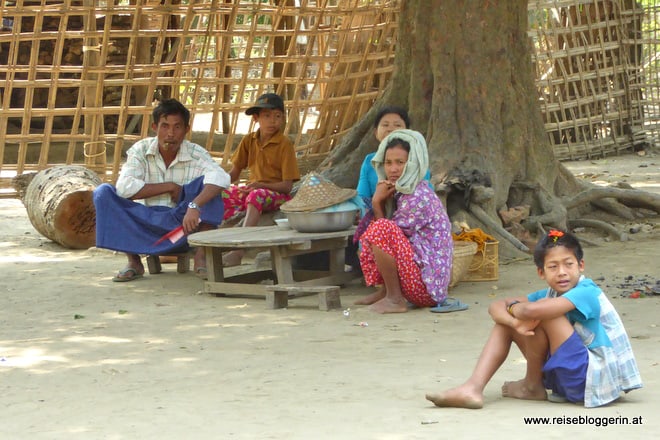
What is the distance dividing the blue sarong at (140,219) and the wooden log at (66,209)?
1.24m

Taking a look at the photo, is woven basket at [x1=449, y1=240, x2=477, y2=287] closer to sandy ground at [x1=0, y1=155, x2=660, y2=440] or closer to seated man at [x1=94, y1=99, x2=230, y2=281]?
sandy ground at [x1=0, y1=155, x2=660, y2=440]

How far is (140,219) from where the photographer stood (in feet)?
21.9

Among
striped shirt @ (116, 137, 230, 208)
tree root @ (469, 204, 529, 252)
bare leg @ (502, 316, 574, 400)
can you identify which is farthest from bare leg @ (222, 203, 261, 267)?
Result: bare leg @ (502, 316, 574, 400)

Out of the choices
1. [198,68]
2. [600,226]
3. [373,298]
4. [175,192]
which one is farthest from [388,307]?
[198,68]

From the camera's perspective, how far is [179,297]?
6.32 m

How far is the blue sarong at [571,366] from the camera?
3.76 meters

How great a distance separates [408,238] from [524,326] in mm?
2058

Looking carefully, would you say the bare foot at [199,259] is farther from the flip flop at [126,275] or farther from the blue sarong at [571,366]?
the blue sarong at [571,366]

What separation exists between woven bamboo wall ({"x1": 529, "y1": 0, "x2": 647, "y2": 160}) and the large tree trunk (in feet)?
15.1

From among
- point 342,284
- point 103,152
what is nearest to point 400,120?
point 342,284

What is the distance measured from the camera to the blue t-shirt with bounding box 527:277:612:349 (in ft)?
12.3

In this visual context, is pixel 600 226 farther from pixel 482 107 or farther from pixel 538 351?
pixel 538 351

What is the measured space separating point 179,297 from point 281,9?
4809 millimetres

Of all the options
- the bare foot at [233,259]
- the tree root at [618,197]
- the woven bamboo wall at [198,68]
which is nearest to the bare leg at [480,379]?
the bare foot at [233,259]
